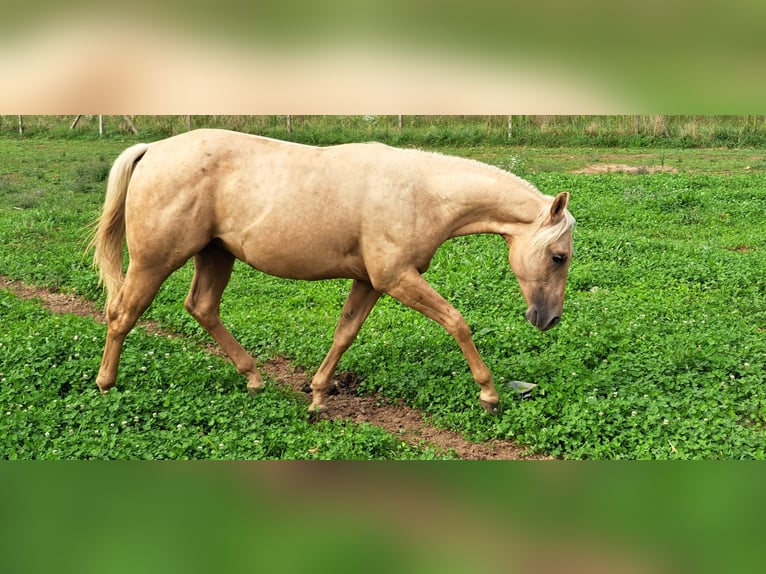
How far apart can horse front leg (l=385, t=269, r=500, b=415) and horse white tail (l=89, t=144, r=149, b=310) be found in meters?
2.40

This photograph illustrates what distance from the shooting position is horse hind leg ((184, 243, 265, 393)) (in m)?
6.76

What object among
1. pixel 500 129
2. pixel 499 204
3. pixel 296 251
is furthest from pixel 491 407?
pixel 500 129

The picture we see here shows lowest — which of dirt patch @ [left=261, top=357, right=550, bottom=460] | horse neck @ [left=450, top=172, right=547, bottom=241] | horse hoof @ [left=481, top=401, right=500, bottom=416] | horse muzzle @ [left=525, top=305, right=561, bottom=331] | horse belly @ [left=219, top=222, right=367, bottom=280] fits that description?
dirt patch @ [left=261, top=357, right=550, bottom=460]

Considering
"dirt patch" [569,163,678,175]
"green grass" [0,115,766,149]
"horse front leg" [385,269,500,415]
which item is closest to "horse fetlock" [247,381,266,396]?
"horse front leg" [385,269,500,415]

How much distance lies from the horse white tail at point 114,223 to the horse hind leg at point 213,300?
2.18 ft

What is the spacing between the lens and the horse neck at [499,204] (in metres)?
5.73

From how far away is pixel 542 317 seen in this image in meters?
5.79

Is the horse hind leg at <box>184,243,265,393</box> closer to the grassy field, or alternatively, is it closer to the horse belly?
the grassy field

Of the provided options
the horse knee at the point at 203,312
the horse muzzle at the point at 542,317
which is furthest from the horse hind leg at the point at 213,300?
the horse muzzle at the point at 542,317

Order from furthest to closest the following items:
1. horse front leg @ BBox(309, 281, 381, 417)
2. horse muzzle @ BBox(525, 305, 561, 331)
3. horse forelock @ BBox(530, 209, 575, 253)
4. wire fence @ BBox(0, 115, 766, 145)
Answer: wire fence @ BBox(0, 115, 766, 145) → horse front leg @ BBox(309, 281, 381, 417) → horse muzzle @ BBox(525, 305, 561, 331) → horse forelock @ BBox(530, 209, 575, 253)

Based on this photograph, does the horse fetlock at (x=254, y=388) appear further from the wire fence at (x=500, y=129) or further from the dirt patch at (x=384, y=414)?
the wire fence at (x=500, y=129)
